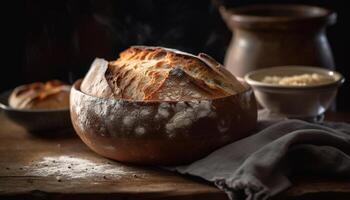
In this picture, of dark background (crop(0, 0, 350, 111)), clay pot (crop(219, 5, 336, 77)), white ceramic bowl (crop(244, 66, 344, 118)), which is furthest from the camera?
dark background (crop(0, 0, 350, 111))

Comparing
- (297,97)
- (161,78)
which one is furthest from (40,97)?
(297,97)

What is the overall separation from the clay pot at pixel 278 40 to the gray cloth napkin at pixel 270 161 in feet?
2.20

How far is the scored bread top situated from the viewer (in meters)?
1.38

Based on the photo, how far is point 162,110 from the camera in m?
1.33

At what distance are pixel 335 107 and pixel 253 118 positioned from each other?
94 cm

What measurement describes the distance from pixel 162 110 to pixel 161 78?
0.35 feet

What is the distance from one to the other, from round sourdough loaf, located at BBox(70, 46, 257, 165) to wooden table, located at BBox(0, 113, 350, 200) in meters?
0.05

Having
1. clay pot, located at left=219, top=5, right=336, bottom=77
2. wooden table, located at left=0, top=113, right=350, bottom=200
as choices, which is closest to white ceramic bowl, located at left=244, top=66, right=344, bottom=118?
clay pot, located at left=219, top=5, right=336, bottom=77

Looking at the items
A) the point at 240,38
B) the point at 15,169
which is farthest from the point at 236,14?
the point at 15,169

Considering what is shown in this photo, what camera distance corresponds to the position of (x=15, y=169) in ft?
4.72

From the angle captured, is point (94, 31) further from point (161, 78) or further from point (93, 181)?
point (93, 181)

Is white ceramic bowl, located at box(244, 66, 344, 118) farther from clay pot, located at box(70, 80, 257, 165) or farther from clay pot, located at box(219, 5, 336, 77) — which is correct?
clay pot, located at box(70, 80, 257, 165)

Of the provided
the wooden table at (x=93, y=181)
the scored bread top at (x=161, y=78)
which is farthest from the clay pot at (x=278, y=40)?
the wooden table at (x=93, y=181)

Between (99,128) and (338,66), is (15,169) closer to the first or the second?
(99,128)
